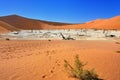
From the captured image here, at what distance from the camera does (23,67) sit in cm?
817

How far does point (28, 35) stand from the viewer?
22.2 m

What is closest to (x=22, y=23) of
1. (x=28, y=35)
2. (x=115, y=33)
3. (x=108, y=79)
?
(x=28, y=35)

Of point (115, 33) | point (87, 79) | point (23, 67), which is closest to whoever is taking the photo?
point (87, 79)

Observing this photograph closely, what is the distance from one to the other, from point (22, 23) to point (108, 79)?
156ft

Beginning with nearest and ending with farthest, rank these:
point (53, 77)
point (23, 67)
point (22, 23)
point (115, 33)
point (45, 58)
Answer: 1. point (53, 77)
2. point (23, 67)
3. point (45, 58)
4. point (115, 33)
5. point (22, 23)

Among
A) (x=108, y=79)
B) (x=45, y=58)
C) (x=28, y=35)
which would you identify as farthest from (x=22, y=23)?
(x=108, y=79)

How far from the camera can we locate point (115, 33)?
21109mm

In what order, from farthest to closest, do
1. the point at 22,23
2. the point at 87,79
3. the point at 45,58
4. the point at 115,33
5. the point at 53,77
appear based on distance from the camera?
the point at 22,23 < the point at 115,33 < the point at 45,58 < the point at 53,77 < the point at 87,79

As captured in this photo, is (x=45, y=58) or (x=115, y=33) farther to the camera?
(x=115, y=33)

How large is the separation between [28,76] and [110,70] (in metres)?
2.89

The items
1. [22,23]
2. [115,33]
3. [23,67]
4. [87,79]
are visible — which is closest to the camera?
[87,79]

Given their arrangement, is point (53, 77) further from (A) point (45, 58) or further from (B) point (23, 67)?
(A) point (45, 58)

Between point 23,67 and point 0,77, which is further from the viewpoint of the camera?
point 23,67

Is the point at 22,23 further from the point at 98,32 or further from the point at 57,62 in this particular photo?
the point at 57,62
